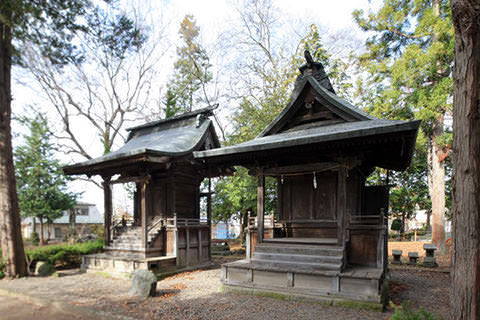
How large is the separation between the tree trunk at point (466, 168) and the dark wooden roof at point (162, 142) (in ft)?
30.8

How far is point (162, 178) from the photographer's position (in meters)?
14.3

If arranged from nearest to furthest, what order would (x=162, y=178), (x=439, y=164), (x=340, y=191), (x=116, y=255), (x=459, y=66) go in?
1. (x=459, y=66)
2. (x=340, y=191)
3. (x=116, y=255)
4. (x=162, y=178)
5. (x=439, y=164)

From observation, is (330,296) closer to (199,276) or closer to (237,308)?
(237,308)

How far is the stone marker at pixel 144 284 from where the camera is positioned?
350 inches

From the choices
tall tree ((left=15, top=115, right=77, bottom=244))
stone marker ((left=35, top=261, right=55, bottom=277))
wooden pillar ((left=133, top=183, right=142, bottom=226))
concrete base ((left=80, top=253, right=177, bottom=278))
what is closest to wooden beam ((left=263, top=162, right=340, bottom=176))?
concrete base ((left=80, top=253, right=177, bottom=278))

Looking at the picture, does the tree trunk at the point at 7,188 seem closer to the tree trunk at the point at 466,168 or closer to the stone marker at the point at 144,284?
the stone marker at the point at 144,284

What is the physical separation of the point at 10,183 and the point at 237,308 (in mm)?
10636

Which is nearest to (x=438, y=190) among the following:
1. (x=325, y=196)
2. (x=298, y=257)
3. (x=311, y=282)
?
(x=325, y=196)

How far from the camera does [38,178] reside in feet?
87.6

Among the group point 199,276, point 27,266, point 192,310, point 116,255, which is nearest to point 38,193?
point 27,266

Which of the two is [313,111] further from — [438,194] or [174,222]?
[438,194]

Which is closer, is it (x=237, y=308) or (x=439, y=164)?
(x=237, y=308)

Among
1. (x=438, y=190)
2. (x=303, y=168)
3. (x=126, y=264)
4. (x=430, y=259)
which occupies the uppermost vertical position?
(x=303, y=168)

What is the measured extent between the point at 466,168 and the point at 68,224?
44.1 metres
